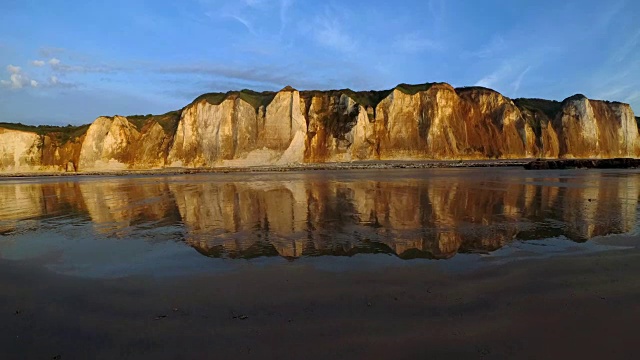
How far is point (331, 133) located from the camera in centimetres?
7306

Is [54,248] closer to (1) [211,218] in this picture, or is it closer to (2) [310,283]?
(1) [211,218]

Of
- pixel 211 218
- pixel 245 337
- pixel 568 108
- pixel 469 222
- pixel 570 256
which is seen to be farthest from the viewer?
pixel 568 108

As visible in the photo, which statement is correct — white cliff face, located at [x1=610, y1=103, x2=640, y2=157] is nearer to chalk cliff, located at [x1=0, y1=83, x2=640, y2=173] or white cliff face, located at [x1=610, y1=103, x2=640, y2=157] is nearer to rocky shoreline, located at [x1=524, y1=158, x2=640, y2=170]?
chalk cliff, located at [x1=0, y1=83, x2=640, y2=173]

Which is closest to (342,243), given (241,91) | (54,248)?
(54,248)

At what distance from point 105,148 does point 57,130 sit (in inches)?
727

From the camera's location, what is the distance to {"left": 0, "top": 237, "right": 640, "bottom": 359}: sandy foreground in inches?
137

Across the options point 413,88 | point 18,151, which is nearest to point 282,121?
point 413,88

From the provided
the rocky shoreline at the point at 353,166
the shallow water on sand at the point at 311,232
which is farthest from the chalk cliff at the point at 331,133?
the shallow water on sand at the point at 311,232

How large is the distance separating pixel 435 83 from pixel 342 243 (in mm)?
74925

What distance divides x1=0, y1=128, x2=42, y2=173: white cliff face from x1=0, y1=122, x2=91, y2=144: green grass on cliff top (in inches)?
98.9

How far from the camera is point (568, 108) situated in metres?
80.9

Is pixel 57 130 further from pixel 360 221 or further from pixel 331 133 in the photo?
pixel 360 221

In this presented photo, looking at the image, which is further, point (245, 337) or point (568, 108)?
point (568, 108)

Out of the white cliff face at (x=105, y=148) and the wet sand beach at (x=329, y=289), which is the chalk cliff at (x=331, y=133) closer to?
the white cliff face at (x=105, y=148)
